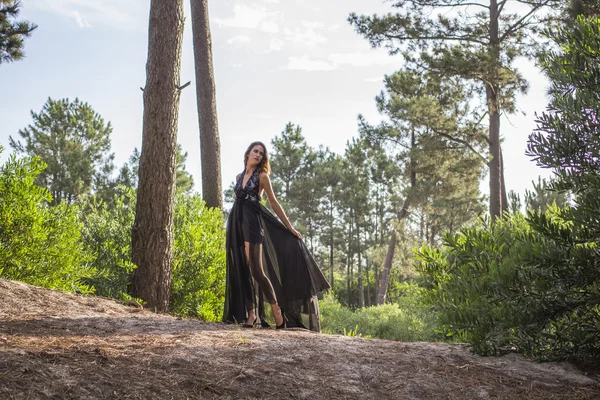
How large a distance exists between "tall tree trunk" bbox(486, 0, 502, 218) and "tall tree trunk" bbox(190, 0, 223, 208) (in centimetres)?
825

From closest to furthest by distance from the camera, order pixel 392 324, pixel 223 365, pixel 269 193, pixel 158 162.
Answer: pixel 223 365 < pixel 269 193 < pixel 158 162 < pixel 392 324

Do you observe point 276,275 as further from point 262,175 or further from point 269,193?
point 262,175

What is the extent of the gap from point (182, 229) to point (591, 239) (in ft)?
19.0

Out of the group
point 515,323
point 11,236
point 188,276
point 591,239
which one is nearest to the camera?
point 591,239

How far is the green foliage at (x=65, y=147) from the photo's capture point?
2944cm

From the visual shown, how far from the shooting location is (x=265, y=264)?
6.45 meters

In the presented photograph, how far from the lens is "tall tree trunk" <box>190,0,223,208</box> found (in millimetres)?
11031

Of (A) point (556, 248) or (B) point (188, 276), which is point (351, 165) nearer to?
(B) point (188, 276)

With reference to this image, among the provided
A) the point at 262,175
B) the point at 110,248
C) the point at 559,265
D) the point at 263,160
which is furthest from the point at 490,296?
the point at 110,248

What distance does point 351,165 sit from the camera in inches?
1567

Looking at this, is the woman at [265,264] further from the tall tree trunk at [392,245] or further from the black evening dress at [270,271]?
the tall tree trunk at [392,245]

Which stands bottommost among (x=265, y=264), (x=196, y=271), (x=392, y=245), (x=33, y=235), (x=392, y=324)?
(x=392, y=324)

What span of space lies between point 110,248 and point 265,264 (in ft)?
8.01

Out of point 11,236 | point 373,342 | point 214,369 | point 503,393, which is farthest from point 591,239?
point 11,236
